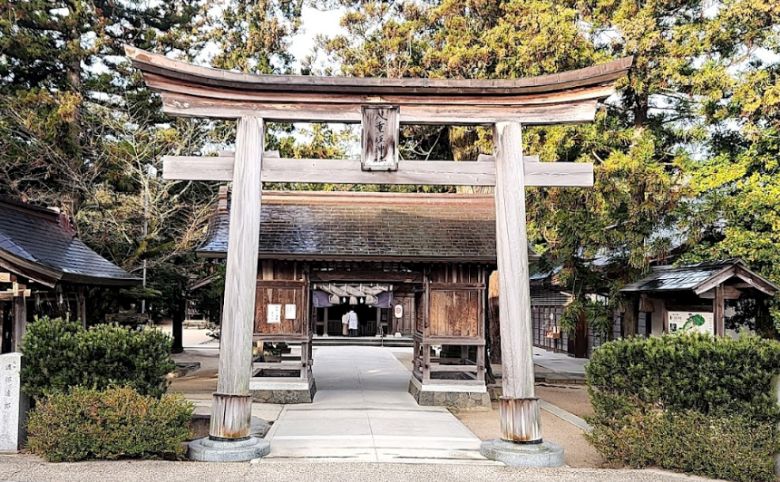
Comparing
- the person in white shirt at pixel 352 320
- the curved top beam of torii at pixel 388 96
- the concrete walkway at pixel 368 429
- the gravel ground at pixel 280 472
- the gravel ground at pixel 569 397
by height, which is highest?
the curved top beam of torii at pixel 388 96

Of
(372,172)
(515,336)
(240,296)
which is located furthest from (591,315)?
(240,296)

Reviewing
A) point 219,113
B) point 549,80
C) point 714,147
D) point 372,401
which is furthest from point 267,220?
point 714,147

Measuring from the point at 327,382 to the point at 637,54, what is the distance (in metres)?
11.3

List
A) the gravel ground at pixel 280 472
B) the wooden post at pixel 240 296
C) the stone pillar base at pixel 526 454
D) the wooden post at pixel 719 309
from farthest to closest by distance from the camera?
the wooden post at pixel 719 309 < the wooden post at pixel 240 296 < the stone pillar base at pixel 526 454 < the gravel ground at pixel 280 472

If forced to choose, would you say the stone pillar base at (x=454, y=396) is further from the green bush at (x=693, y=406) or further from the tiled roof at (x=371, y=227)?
the green bush at (x=693, y=406)

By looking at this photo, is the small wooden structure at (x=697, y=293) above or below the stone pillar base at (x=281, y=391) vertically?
above

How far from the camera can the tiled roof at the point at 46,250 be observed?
10656 mm

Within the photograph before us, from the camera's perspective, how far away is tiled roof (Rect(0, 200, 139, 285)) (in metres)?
10.7

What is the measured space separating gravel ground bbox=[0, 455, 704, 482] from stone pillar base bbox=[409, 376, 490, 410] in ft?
18.3

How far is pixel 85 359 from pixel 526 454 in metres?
5.68

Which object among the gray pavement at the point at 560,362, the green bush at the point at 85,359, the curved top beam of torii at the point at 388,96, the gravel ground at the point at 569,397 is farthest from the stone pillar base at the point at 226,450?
the gray pavement at the point at 560,362

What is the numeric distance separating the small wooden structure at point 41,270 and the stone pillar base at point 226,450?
340 cm

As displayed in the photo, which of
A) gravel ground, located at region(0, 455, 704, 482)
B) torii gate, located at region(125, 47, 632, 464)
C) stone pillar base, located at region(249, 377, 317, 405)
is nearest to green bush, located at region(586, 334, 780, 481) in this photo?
gravel ground, located at region(0, 455, 704, 482)

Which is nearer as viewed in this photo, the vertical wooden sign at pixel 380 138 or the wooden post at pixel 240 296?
the wooden post at pixel 240 296
